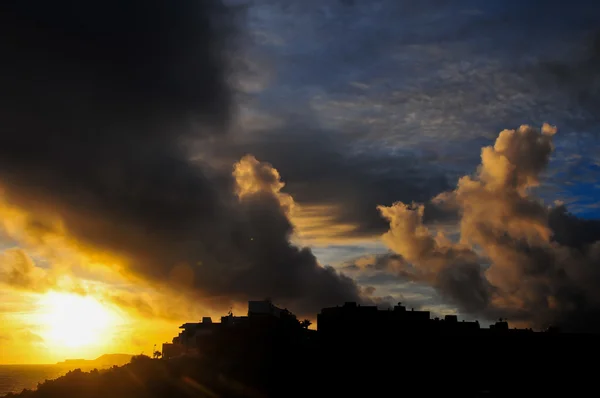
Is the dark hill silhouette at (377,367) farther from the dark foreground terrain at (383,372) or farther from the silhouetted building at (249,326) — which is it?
the silhouetted building at (249,326)

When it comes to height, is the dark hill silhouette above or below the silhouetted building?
below

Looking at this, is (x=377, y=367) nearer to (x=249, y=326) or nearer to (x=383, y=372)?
(x=383, y=372)

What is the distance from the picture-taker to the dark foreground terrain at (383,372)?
104 metres

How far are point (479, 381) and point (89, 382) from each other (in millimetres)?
70632

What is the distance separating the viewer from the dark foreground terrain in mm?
104000

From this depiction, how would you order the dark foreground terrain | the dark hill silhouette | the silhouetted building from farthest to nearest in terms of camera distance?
the silhouetted building
the dark hill silhouette
the dark foreground terrain

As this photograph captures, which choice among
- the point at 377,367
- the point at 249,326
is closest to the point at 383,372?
the point at 377,367

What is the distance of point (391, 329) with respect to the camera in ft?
355

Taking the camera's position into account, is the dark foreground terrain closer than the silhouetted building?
Yes

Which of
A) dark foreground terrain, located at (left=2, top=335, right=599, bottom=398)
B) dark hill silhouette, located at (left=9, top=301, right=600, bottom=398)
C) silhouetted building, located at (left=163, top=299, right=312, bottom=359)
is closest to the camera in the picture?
dark foreground terrain, located at (left=2, top=335, right=599, bottom=398)

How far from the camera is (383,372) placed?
106 meters

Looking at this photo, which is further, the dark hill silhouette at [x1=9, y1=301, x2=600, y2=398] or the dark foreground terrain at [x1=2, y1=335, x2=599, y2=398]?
the dark hill silhouette at [x1=9, y1=301, x2=600, y2=398]

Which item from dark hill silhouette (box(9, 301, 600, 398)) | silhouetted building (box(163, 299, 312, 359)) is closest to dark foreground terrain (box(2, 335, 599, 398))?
dark hill silhouette (box(9, 301, 600, 398))

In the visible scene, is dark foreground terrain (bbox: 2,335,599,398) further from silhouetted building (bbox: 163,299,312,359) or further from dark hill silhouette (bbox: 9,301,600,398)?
silhouetted building (bbox: 163,299,312,359)
